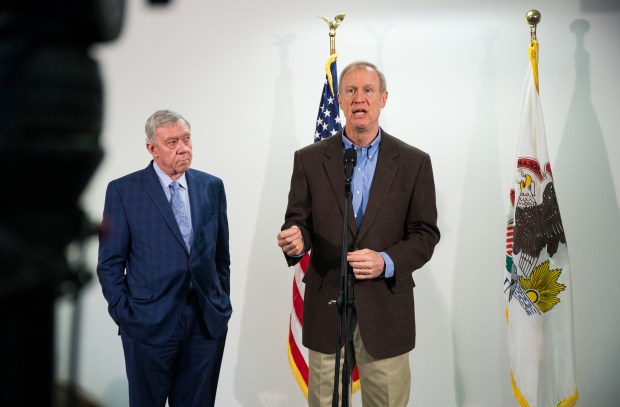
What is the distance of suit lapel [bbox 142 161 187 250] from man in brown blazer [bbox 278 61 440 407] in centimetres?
53

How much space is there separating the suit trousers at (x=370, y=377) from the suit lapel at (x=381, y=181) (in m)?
0.45

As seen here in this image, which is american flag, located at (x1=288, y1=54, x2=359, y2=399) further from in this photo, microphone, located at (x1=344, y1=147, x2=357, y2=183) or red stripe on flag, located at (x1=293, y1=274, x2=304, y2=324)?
microphone, located at (x1=344, y1=147, x2=357, y2=183)

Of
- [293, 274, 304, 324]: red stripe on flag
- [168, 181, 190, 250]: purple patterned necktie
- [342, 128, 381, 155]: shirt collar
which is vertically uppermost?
[342, 128, 381, 155]: shirt collar

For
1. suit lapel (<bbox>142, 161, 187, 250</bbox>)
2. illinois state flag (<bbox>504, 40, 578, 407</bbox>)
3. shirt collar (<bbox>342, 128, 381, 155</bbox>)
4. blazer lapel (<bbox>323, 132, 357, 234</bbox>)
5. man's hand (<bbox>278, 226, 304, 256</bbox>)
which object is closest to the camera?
man's hand (<bbox>278, 226, 304, 256</bbox>)

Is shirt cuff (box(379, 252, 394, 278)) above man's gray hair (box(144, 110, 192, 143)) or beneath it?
beneath

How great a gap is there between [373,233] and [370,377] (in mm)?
607

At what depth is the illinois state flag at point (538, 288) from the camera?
10.9ft

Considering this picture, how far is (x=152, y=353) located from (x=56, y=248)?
7.41ft

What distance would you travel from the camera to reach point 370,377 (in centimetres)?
264

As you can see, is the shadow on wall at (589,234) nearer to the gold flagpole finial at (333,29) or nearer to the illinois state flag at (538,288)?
the illinois state flag at (538,288)

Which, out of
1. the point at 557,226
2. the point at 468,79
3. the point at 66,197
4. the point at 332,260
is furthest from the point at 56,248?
the point at 468,79

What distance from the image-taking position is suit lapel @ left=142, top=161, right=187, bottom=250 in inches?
111

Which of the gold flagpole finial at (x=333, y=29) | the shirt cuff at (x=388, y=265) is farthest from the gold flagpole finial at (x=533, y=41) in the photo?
the shirt cuff at (x=388, y=265)

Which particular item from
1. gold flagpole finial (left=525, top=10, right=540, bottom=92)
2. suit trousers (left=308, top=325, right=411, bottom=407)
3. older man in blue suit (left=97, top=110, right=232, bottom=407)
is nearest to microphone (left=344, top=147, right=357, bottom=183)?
suit trousers (left=308, top=325, right=411, bottom=407)
